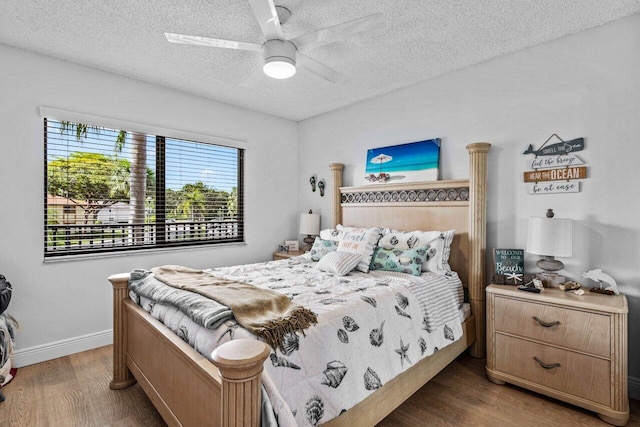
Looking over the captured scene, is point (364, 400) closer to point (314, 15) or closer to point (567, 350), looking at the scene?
point (567, 350)

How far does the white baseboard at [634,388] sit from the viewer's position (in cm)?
212

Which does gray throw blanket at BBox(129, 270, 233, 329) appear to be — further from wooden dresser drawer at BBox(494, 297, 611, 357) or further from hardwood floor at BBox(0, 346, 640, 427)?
wooden dresser drawer at BBox(494, 297, 611, 357)

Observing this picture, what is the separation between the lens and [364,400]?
5.25 ft

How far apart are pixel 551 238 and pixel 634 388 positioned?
1.14 metres

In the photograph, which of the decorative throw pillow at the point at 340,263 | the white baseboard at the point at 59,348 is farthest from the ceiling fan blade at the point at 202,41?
the white baseboard at the point at 59,348

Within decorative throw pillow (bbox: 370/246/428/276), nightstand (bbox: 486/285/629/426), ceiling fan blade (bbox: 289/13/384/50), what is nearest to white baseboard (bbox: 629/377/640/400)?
nightstand (bbox: 486/285/629/426)

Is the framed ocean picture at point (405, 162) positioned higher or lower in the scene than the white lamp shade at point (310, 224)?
higher

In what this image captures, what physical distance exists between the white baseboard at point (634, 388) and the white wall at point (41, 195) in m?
3.77

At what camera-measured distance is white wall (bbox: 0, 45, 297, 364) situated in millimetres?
2549

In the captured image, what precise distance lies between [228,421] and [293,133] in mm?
3987

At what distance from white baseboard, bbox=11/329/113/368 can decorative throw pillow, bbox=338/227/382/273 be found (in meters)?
2.36

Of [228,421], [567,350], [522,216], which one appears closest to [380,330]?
[228,421]

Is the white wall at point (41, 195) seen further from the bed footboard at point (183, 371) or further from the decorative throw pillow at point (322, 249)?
the decorative throw pillow at point (322, 249)

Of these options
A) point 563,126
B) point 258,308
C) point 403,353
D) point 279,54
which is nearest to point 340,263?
point 403,353
